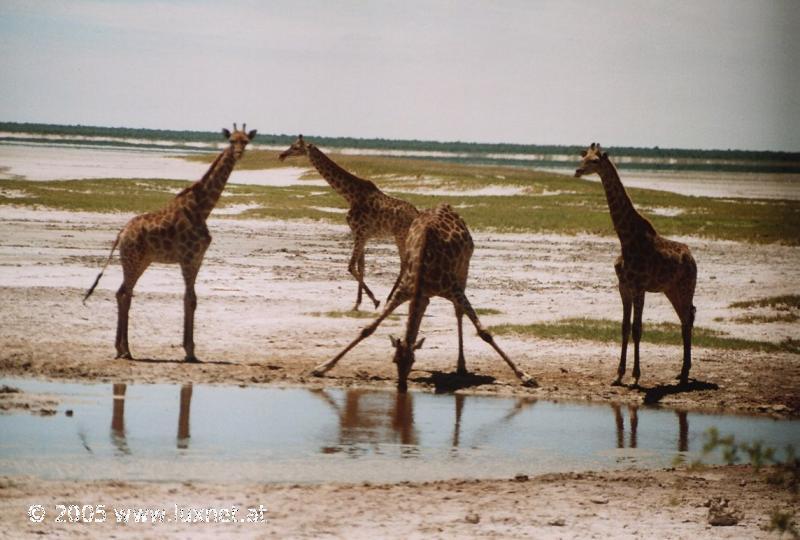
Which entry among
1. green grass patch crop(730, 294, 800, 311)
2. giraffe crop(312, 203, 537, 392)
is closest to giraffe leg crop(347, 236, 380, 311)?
giraffe crop(312, 203, 537, 392)

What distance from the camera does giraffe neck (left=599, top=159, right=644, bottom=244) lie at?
46.3 ft

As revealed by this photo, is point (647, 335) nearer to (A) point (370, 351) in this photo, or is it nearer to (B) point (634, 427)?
(A) point (370, 351)

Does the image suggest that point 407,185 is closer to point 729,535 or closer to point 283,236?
point 283,236

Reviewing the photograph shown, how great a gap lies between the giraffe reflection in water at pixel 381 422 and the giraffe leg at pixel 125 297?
242 cm

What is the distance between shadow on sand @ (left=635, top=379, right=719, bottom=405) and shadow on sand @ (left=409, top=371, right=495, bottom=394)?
68.3 inches

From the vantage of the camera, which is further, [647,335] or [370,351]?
[647,335]

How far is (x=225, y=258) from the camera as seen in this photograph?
24125 mm

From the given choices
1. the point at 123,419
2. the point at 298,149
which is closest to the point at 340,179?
the point at 298,149

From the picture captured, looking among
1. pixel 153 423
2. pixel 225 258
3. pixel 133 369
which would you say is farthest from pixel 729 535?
pixel 225 258

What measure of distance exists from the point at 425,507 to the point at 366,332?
4.76 meters

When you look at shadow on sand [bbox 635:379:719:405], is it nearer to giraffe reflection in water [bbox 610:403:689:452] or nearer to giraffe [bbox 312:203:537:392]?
giraffe reflection in water [bbox 610:403:689:452]

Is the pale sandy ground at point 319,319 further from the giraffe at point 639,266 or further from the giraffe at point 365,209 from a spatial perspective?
the giraffe at point 365,209

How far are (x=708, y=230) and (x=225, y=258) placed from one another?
53.6 feet

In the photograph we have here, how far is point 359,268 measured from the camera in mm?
18828
